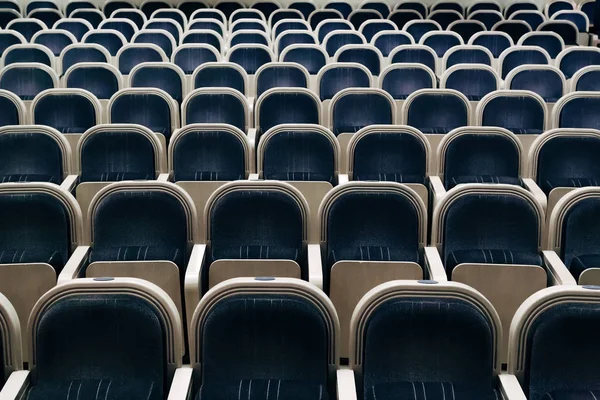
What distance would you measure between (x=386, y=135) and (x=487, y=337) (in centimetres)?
118

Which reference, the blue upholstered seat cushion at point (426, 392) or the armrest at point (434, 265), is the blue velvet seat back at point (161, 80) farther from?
the blue upholstered seat cushion at point (426, 392)

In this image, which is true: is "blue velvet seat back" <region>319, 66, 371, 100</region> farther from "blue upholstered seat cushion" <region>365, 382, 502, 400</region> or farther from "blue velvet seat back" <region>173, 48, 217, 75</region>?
"blue upholstered seat cushion" <region>365, 382, 502, 400</region>

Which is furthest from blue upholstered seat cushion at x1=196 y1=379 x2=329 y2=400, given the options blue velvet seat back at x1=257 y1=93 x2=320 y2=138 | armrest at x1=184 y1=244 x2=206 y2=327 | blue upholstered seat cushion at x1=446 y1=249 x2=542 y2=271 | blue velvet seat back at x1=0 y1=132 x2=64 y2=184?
blue velvet seat back at x1=257 y1=93 x2=320 y2=138

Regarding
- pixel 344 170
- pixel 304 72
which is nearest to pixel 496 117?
pixel 344 170

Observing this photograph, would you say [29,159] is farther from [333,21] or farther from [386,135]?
[333,21]

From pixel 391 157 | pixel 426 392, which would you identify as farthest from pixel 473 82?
pixel 426 392

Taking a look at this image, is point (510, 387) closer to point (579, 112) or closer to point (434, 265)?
point (434, 265)

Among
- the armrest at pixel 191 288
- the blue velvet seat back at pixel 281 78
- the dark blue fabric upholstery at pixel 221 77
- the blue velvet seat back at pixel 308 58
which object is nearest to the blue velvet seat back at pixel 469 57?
the blue velvet seat back at pixel 308 58

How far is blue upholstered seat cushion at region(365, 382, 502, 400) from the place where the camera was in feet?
4.73

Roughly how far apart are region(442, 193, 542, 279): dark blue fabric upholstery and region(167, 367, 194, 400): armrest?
0.87 meters

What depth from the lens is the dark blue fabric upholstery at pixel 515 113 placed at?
10.3 feet

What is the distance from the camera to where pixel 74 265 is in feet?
6.52

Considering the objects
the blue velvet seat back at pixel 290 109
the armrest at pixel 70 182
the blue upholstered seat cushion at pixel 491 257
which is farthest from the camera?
the blue velvet seat back at pixel 290 109

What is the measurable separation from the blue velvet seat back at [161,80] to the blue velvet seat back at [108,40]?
1164 millimetres
